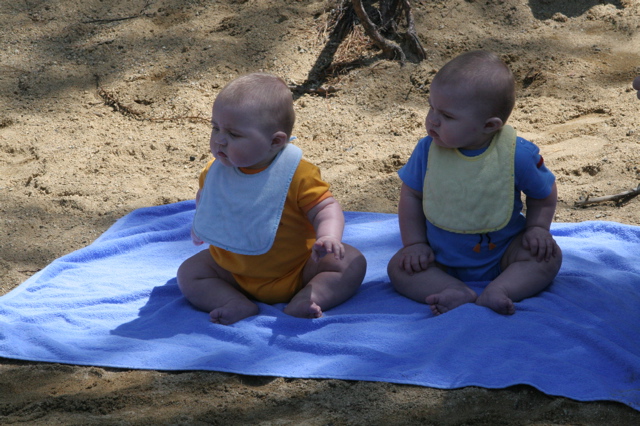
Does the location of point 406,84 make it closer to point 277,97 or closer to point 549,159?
point 549,159

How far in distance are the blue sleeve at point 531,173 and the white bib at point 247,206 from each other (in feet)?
2.73

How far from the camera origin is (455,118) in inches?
102

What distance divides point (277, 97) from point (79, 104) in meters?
2.84

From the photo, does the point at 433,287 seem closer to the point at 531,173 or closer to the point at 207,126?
the point at 531,173

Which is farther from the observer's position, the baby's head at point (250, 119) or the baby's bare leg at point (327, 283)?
the baby's bare leg at point (327, 283)

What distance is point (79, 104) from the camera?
16.2ft

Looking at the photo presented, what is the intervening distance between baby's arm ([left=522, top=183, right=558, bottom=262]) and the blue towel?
18 cm

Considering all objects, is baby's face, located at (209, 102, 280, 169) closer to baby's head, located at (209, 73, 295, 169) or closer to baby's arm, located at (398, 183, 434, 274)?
baby's head, located at (209, 73, 295, 169)

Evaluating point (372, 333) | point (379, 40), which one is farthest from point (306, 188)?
point (379, 40)

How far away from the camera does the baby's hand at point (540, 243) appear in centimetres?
264

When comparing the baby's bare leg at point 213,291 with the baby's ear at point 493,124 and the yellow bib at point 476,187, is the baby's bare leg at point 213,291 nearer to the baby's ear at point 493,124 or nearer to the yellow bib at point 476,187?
the yellow bib at point 476,187

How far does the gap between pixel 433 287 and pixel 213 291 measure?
0.85m

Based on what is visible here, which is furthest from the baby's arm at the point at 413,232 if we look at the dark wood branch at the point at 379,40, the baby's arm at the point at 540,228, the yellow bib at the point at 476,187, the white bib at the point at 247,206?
the dark wood branch at the point at 379,40

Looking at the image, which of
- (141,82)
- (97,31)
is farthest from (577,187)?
(97,31)
